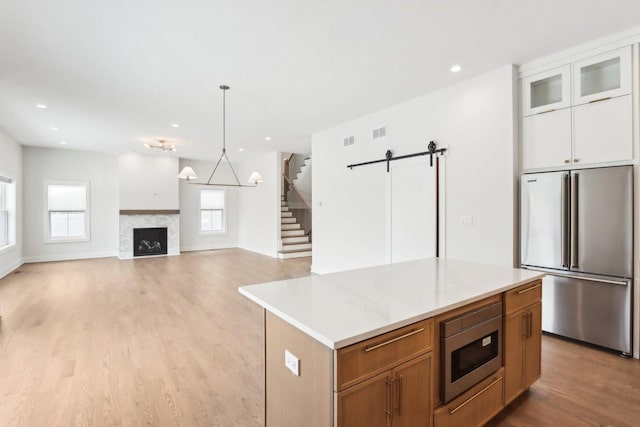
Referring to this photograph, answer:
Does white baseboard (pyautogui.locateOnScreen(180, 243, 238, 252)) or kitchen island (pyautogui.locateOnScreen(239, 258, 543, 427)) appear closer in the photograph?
kitchen island (pyautogui.locateOnScreen(239, 258, 543, 427))

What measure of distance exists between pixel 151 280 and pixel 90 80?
3.73 m

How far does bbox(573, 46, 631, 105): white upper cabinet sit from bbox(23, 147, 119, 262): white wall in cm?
1019

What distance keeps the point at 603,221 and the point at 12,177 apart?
10.1 meters

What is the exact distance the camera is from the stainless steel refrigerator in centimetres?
288

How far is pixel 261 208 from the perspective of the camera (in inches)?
371

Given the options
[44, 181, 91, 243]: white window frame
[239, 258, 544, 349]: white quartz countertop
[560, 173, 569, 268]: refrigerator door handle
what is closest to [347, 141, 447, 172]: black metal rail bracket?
[560, 173, 569, 268]: refrigerator door handle

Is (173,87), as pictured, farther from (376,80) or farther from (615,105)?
(615,105)

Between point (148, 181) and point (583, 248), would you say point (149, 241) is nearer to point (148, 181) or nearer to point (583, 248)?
point (148, 181)

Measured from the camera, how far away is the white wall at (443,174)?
3574mm

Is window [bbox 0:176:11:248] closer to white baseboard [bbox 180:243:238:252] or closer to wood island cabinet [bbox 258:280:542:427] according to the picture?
white baseboard [bbox 180:243:238:252]

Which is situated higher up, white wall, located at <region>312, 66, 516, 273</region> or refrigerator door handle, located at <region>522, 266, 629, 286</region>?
white wall, located at <region>312, 66, 516, 273</region>

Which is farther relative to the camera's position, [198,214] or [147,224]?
[198,214]

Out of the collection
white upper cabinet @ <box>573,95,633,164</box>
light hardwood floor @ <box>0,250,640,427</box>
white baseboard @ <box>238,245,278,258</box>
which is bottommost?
light hardwood floor @ <box>0,250,640,427</box>

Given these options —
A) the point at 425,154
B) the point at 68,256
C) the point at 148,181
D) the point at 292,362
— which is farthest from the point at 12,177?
the point at 292,362
